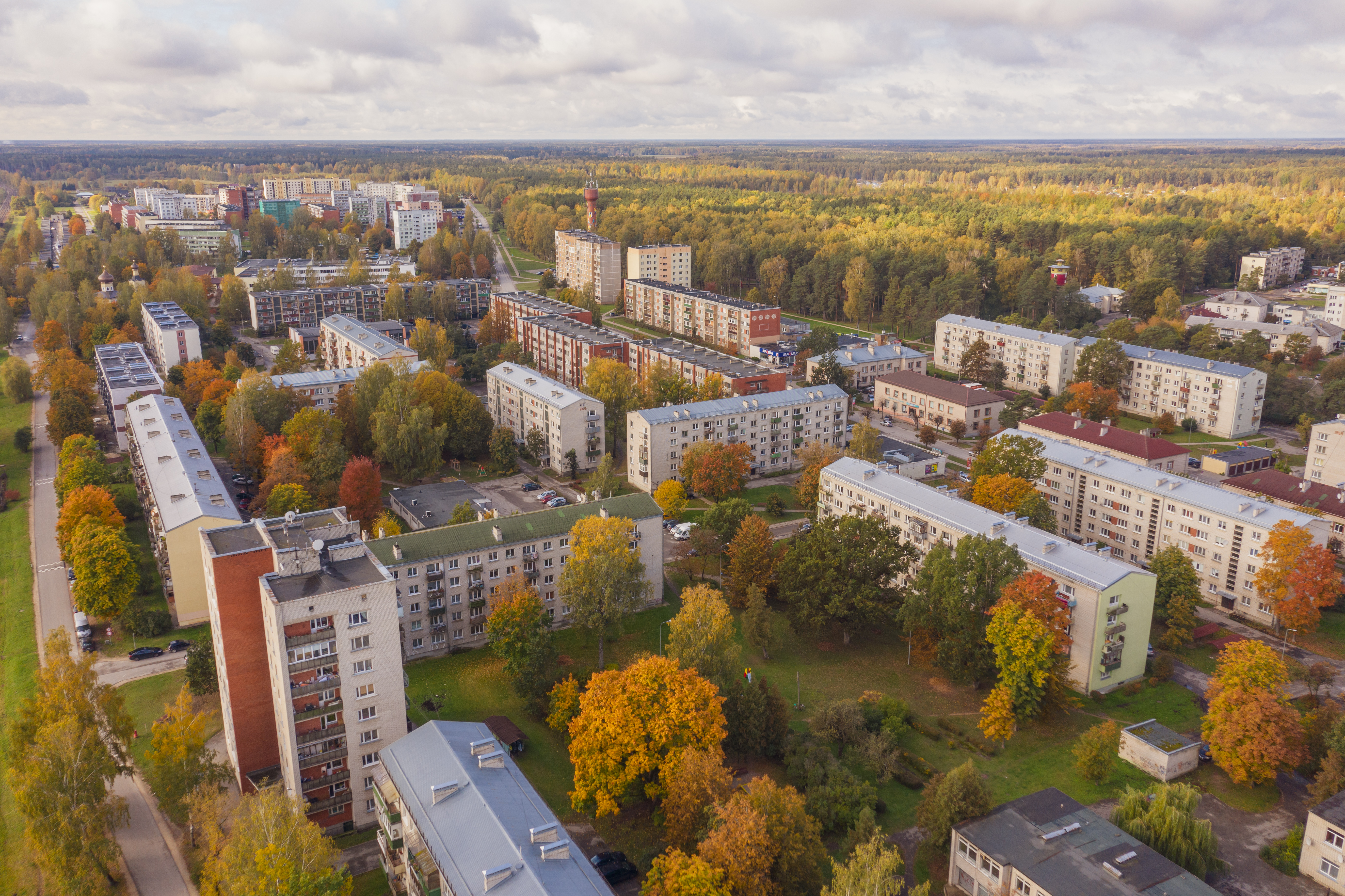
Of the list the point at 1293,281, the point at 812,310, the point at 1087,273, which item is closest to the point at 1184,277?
the point at 1087,273

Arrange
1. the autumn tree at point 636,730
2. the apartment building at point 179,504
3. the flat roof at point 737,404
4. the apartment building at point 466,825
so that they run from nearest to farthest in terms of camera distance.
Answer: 1. the apartment building at point 466,825
2. the autumn tree at point 636,730
3. the apartment building at point 179,504
4. the flat roof at point 737,404

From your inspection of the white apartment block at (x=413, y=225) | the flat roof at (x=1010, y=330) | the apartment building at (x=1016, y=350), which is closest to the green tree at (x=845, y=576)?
the apartment building at (x=1016, y=350)

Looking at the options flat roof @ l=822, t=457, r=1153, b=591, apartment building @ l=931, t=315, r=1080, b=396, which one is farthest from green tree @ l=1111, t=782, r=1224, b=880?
apartment building @ l=931, t=315, r=1080, b=396

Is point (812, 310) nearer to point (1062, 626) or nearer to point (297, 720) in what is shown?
point (1062, 626)

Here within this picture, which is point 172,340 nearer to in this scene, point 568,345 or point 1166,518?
point 568,345

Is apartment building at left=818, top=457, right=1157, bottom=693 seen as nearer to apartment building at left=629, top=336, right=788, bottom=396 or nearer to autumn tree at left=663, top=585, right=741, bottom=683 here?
autumn tree at left=663, top=585, right=741, bottom=683

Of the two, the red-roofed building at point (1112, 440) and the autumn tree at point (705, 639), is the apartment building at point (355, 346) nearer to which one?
the autumn tree at point (705, 639)
